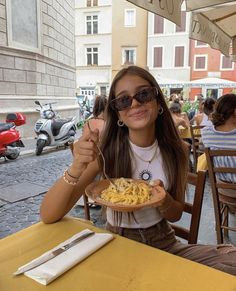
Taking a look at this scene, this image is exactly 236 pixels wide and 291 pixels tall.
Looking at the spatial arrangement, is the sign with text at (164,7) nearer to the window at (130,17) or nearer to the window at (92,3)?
the window at (130,17)

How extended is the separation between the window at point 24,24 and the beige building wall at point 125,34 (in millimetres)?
17389

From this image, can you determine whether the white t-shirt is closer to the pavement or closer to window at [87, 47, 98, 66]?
the pavement

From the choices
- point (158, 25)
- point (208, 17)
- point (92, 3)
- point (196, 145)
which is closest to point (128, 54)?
point (158, 25)

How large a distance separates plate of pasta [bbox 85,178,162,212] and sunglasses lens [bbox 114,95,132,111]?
401 millimetres

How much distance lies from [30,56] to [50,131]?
11.6 feet

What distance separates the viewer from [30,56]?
403 inches

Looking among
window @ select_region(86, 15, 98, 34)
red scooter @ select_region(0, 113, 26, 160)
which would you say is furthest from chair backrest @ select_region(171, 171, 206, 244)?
window @ select_region(86, 15, 98, 34)

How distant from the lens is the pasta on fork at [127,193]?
A: 1.29 metres

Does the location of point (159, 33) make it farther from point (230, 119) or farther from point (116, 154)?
point (116, 154)

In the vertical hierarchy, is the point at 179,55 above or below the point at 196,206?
above

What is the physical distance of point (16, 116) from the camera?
24.5ft

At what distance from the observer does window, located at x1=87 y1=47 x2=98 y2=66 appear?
97.3ft

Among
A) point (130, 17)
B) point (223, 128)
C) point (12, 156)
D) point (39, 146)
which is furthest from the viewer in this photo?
point (130, 17)

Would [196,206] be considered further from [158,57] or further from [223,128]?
[158,57]
